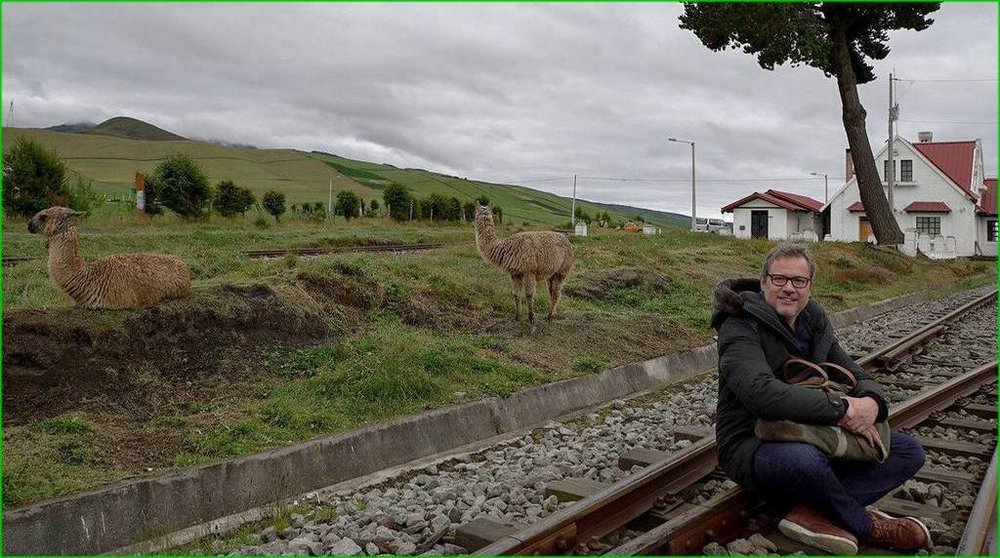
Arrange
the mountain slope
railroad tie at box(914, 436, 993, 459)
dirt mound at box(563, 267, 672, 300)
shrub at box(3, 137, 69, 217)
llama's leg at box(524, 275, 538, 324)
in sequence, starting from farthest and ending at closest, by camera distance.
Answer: the mountain slope
shrub at box(3, 137, 69, 217)
dirt mound at box(563, 267, 672, 300)
llama's leg at box(524, 275, 538, 324)
railroad tie at box(914, 436, 993, 459)

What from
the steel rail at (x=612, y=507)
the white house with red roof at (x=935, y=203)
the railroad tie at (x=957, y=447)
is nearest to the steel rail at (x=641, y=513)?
the steel rail at (x=612, y=507)

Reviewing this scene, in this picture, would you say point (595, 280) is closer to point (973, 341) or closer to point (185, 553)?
point (973, 341)

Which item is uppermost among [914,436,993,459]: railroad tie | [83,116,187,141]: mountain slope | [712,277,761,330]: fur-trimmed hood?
[83,116,187,141]: mountain slope

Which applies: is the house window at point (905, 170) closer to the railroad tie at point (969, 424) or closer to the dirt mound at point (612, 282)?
the dirt mound at point (612, 282)

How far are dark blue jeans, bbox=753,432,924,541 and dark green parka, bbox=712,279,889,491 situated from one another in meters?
0.15

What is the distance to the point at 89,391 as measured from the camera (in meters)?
6.52

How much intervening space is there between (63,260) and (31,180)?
15.3m

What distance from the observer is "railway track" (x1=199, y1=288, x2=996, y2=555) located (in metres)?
4.49

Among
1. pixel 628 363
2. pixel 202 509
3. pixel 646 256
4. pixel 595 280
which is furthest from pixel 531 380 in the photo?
pixel 646 256

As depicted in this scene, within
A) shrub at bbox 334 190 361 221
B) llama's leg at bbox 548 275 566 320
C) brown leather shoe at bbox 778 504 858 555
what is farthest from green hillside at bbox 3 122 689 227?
brown leather shoe at bbox 778 504 858 555

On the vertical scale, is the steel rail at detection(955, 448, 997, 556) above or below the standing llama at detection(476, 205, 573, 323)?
below

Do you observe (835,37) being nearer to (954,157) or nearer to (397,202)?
(397,202)

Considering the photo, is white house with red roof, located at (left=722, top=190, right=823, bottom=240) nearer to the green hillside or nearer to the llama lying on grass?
the green hillside

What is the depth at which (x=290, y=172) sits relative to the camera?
81438 mm
